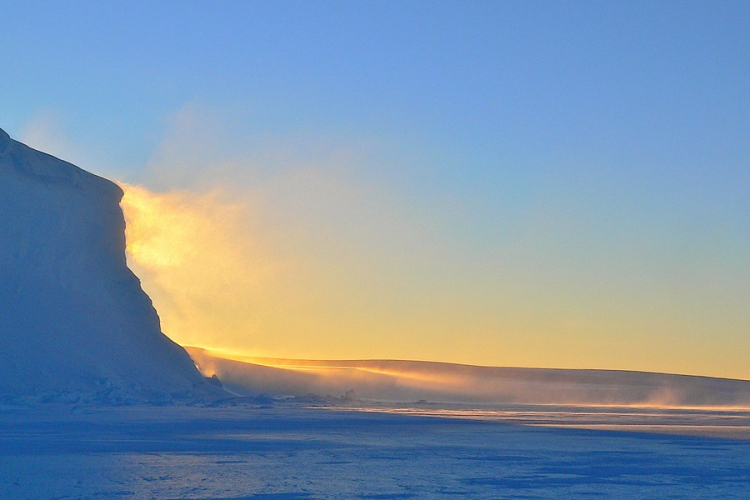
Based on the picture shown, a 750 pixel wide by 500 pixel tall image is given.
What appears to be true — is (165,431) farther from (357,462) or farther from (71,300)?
(71,300)

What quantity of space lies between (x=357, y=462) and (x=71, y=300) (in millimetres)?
21497

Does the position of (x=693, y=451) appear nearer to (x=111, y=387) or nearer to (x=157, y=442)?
(x=157, y=442)

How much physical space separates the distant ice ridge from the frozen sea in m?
8.52

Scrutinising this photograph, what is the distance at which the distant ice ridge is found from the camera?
2656 centimetres

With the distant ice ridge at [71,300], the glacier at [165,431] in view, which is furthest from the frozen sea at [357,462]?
the distant ice ridge at [71,300]

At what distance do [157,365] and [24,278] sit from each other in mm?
5300

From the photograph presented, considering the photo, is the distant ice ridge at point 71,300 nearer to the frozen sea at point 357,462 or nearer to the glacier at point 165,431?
the glacier at point 165,431

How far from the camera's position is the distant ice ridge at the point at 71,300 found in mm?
26562

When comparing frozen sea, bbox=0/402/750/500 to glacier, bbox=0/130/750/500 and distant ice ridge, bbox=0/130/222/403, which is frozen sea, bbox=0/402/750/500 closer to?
glacier, bbox=0/130/750/500

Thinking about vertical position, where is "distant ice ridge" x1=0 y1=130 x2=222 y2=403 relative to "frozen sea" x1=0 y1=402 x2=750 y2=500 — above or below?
→ above

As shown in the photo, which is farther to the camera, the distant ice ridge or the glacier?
the distant ice ridge

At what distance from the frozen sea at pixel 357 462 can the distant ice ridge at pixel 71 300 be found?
335 inches

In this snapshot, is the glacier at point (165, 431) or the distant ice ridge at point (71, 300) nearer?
the glacier at point (165, 431)

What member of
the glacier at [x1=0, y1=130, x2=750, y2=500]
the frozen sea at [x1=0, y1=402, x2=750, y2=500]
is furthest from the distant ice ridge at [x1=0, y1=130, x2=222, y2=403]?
the frozen sea at [x1=0, y1=402, x2=750, y2=500]
